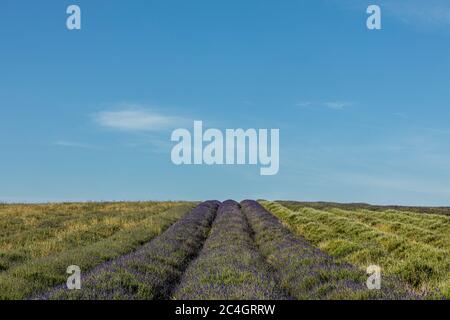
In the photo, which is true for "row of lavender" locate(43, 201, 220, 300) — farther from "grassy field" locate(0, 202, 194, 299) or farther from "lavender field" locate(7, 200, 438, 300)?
"grassy field" locate(0, 202, 194, 299)

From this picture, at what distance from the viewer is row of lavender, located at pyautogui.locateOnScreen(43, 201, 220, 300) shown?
8719mm

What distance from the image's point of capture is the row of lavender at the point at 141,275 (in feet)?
28.6

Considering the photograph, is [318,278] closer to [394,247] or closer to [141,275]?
[141,275]

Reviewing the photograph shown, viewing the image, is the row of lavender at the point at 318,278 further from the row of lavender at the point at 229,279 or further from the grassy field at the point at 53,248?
the grassy field at the point at 53,248

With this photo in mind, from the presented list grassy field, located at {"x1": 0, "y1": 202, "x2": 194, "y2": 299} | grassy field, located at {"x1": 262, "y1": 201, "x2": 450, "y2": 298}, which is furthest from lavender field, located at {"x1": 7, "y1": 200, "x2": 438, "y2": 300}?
grassy field, located at {"x1": 262, "y1": 201, "x2": 450, "y2": 298}

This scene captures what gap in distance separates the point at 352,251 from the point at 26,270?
9.94 meters

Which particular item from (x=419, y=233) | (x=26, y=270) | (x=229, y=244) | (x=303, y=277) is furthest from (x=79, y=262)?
(x=419, y=233)

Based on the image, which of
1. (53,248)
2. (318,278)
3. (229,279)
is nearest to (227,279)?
(229,279)

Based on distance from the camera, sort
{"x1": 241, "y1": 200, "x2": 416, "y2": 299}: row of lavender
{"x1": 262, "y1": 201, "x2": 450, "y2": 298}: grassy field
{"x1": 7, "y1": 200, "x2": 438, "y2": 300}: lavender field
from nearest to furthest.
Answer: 1. {"x1": 241, "y1": 200, "x2": 416, "y2": 299}: row of lavender
2. {"x1": 7, "y1": 200, "x2": 438, "y2": 300}: lavender field
3. {"x1": 262, "y1": 201, "x2": 450, "y2": 298}: grassy field

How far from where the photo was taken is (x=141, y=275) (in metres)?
10.7
